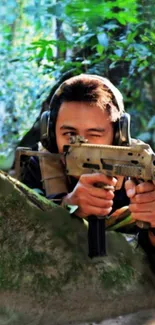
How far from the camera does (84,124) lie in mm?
1363

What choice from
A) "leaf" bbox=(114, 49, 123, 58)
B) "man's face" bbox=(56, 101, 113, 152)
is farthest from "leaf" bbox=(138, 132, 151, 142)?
"man's face" bbox=(56, 101, 113, 152)

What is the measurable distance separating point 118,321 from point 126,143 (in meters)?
0.50

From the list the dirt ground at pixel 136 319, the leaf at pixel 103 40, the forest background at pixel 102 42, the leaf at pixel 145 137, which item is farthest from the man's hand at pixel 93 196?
the leaf at pixel 145 137

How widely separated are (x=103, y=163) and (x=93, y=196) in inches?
4.2

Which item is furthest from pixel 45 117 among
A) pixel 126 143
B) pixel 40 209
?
pixel 40 209

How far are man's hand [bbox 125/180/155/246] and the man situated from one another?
2 cm

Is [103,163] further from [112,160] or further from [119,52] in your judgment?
[119,52]

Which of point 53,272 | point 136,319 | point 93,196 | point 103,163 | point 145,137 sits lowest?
point 145,137

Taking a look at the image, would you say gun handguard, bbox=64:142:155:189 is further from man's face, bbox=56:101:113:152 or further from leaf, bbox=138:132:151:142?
leaf, bbox=138:132:151:142

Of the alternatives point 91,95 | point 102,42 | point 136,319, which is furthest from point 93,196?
point 102,42

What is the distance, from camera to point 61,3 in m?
2.31

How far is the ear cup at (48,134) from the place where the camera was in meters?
1.45

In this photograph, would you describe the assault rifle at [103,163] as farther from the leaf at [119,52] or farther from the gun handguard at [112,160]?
the leaf at [119,52]

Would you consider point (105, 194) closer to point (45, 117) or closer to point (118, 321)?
point (118, 321)
